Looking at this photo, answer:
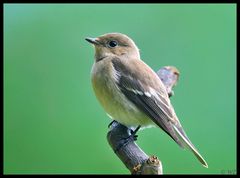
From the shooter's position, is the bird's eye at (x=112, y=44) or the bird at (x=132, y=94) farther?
the bird's eye at (x=112, y=44)

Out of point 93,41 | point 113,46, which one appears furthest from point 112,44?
point 93,41

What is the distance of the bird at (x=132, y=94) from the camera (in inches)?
126

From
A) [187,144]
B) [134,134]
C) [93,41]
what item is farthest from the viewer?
[93,41]

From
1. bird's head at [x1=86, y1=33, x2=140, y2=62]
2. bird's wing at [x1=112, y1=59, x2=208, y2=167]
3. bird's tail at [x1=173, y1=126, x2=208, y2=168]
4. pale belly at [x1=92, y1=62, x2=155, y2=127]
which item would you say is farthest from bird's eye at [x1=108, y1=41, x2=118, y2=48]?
bird's tail at [x1=173, y1=126, x2=208, y2=168]

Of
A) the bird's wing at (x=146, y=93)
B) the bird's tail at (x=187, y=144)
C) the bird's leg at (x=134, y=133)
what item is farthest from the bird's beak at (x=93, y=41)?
the bird's tail at (x=187, y=144)

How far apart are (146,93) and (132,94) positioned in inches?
3.6

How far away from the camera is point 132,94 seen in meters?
3.33

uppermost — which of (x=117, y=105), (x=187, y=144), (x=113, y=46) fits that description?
(x=113, y=46)

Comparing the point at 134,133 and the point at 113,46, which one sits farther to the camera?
the point at 113,46

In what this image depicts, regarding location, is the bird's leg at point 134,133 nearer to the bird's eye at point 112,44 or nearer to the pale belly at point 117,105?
the pale belly at point 117,105

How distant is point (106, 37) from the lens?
3.61m

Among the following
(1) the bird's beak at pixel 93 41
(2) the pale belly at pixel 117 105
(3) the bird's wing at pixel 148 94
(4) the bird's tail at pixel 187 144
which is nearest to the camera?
(4) the bird's tail at pixel 187 144

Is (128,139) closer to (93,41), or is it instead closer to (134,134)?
(134,134)

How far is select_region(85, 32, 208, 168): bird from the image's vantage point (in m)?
3.21
